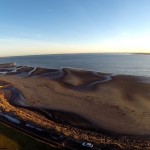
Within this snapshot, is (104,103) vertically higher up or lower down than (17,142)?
lower down

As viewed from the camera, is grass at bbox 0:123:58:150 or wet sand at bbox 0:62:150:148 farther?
wet sand at bbox 0:62:150:148

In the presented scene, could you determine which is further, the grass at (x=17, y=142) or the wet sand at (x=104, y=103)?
the wet sand at (x=104, y=103)

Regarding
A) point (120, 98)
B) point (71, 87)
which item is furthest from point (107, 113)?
point (71, 87)

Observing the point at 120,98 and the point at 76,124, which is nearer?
the point at 76,124

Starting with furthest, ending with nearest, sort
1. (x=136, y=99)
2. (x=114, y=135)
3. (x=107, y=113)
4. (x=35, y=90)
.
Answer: (x=35, y=90) < (x=136, y=99) < (x=107, y=113) < (x=114, y=135)

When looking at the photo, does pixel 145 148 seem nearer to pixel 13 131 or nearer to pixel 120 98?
pixel 13 131

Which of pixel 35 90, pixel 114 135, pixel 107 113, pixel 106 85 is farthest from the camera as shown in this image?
pixel 106 85

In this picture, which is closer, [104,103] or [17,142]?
[17,142]

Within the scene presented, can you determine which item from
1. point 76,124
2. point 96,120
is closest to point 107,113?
point 96,120
